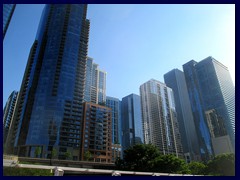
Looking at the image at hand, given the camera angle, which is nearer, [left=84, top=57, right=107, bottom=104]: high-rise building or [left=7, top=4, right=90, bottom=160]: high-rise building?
[left=7, top=4, right=90, bottom=160]: high-rise building

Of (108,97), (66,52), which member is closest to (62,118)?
(66,52)

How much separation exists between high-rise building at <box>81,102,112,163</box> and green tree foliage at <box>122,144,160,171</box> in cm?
2773

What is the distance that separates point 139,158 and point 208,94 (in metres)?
67.1

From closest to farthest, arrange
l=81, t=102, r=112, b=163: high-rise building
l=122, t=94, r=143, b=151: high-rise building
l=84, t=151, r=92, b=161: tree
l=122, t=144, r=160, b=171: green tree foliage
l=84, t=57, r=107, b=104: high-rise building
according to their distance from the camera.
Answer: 1. l=122, t=144, r=160, b=171: green tree foliage
2. l=84, t=151, r=92, b=161: tree
3. l=81, t=102, r=112, b=163: high-rise building
4. l=84, t=57, r=107, b=104: high-rise building
5. l=122, t=94, r=143, b=151: high-rise building

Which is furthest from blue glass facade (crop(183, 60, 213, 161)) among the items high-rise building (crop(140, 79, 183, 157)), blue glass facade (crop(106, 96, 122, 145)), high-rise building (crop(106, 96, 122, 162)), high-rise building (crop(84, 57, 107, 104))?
high-rise building (crop(84, 57, 107, 104))

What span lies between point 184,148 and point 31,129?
7572cm

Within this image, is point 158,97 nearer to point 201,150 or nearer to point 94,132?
point 201,150

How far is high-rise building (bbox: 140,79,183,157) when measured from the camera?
311ft

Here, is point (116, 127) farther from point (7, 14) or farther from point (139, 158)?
point (139, 158)

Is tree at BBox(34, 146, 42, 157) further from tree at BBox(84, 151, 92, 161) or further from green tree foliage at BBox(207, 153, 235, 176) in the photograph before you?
green tree foliage at BBox(207, 153, 235, 176)

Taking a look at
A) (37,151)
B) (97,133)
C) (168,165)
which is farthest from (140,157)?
(97,133)

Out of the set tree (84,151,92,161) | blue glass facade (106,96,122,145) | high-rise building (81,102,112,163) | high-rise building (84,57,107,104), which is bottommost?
tree (84,151,92,161)

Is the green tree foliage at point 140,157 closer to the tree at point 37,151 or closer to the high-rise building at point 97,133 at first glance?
the tree at point 37,151

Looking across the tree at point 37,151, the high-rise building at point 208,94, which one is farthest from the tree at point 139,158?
the high-rise building at point 208,94
